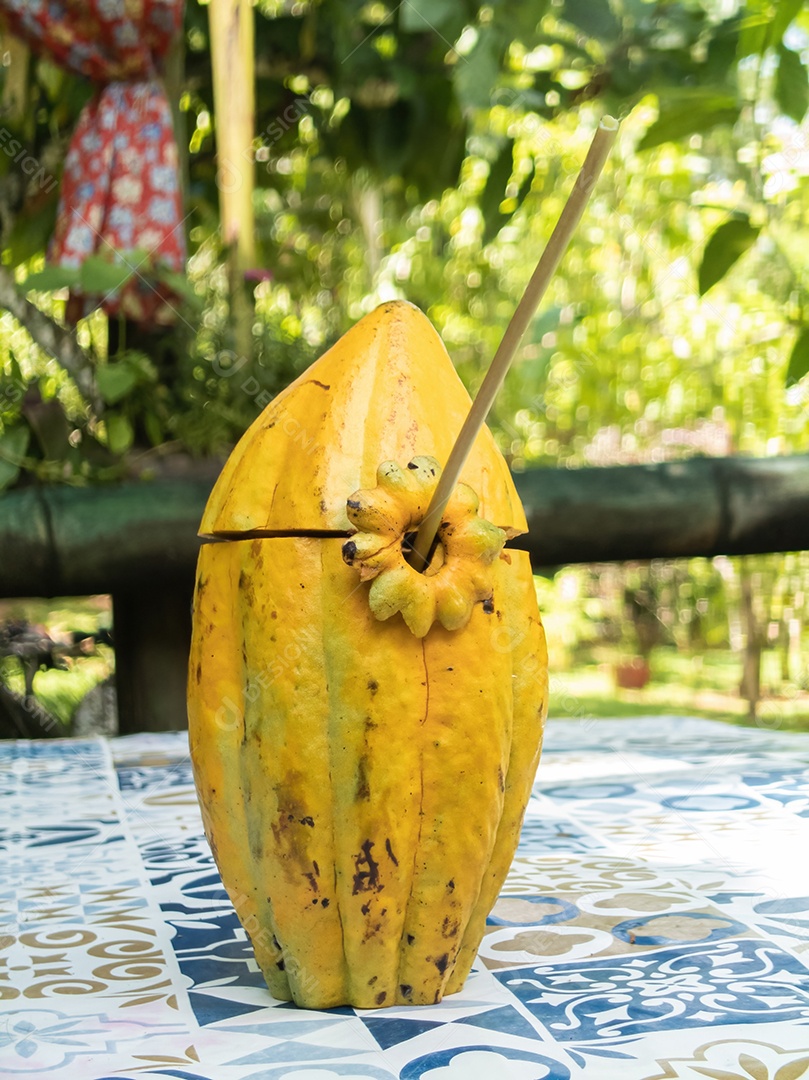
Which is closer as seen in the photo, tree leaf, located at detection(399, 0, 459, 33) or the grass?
tree leaf, located at detection(399, 0, 459, 33)

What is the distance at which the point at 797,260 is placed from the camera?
4773 mm

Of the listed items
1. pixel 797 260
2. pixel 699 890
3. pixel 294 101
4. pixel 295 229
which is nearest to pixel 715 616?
pixel 797 260

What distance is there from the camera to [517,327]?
0.96 metres

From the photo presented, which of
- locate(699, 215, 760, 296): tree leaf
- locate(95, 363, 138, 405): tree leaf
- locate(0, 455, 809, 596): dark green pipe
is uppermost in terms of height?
locate(699, 215, 760, 296): tree leaf

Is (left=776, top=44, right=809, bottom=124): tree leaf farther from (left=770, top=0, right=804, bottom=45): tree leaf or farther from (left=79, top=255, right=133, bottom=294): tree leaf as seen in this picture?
(left=79, top=255, right=133, bottom=294): tree leaf

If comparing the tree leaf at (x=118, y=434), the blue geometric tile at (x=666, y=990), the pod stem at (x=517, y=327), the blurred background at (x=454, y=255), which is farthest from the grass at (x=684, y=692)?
the pod stem at (x=517, y=327)

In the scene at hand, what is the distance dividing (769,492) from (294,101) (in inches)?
71.5

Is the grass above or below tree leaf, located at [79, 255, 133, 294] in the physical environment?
below

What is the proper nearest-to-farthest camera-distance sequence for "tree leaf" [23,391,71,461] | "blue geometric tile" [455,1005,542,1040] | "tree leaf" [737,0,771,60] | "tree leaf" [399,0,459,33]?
1. "blue geometric tile" [455,1005,542,1040]
2. "tree leaf" [737,0,771,60]
3. "tree leaf" [399,0,459,33]
4. "tree leaf" [23,391,71,461]

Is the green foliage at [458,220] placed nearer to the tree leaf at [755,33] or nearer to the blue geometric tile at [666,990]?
the tree leaf at [755,33]

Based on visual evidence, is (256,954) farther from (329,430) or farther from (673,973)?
(329,430)

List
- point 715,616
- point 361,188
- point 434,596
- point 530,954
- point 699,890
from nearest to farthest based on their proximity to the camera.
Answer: point 434,596
point 530,954
point 699,890
point 361,188
point 715,616

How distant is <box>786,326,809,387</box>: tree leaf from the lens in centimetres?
174

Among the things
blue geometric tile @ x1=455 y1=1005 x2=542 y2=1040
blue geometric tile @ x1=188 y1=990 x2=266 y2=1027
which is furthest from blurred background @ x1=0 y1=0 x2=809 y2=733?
blue geometric tile @ x1=188 y1=990 x2=266 y2=1027
